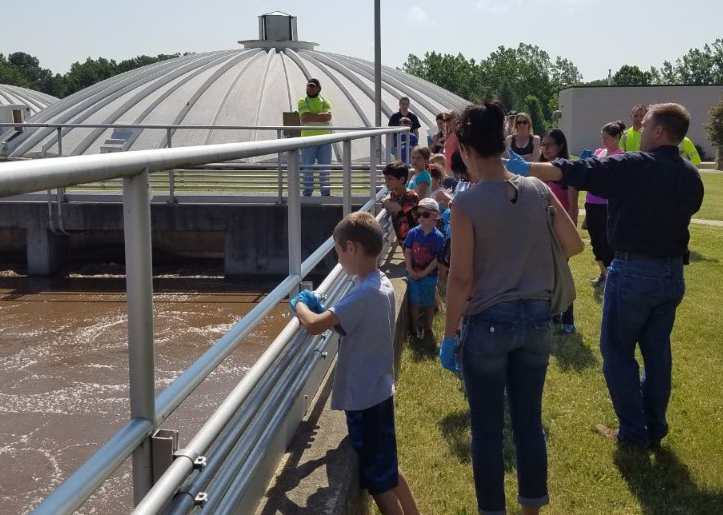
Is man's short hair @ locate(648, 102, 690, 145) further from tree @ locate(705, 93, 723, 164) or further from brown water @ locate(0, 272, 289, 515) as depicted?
tree @ locate(705, 93, 723, 164)

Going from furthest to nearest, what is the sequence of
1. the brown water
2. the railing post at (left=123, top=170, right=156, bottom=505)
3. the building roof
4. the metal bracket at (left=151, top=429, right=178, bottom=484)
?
the building roof
the brown water
the metal bracket at (left=151, top=429, right=178, bottom=484)
the railing post at (left=123, top=170, right=156, bottom=505)

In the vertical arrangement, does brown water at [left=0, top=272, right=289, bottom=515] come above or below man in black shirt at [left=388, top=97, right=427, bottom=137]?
below

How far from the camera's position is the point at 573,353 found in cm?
690

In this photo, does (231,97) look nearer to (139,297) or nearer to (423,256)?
(423,256)

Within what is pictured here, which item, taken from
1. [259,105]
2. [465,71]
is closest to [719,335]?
[259,105]

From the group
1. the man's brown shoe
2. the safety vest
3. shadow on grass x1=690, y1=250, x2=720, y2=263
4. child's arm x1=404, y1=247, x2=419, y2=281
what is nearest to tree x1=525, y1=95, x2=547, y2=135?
shadow on grass x1=690, y1=250, x2=720, y2=263

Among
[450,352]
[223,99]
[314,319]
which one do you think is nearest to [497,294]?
[450,352]

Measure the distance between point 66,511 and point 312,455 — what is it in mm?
2165

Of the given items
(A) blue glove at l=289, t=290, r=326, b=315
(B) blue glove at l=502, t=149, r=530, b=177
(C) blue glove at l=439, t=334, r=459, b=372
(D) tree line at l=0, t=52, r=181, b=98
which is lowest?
(C) blue glove at l=439, t=334, r=459, b=372

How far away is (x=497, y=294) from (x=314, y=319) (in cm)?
74

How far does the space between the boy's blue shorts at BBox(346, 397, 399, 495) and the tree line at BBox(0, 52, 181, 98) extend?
124 m

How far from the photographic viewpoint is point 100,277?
16.4 metres

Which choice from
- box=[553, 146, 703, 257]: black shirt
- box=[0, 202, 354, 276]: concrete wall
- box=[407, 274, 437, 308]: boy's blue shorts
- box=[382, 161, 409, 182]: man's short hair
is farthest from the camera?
box=[0, 202, 354, 276]: concrete wall

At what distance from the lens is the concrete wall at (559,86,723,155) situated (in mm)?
63375
